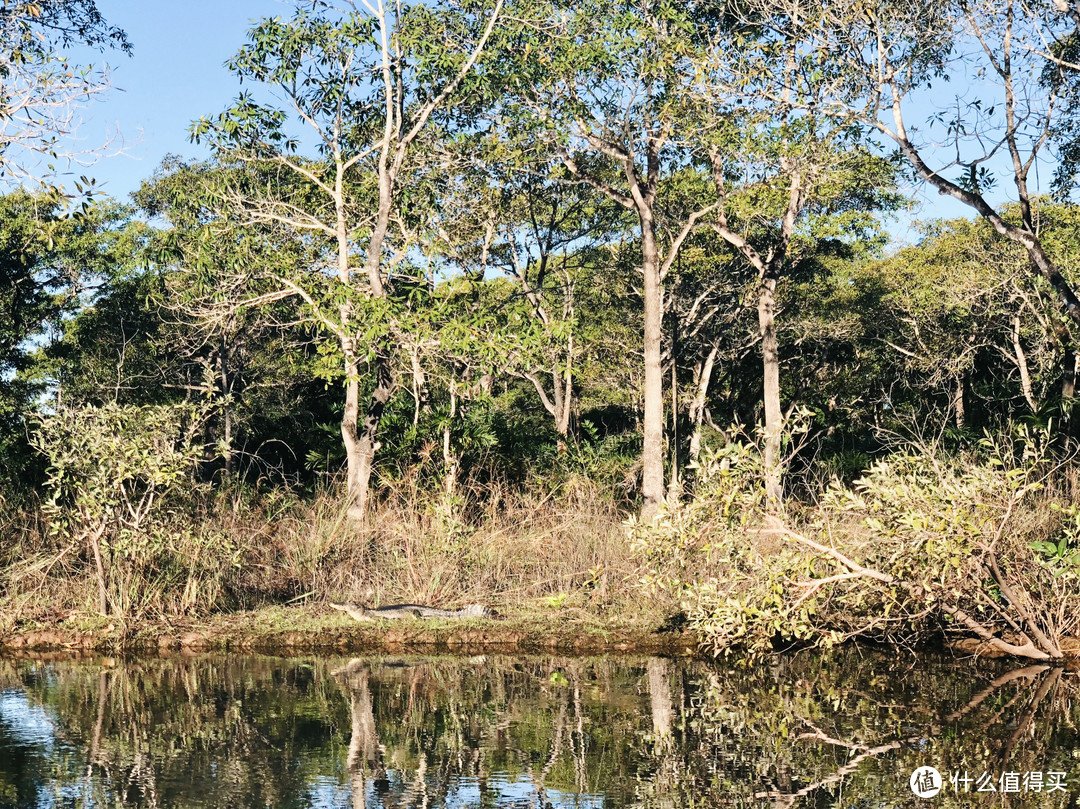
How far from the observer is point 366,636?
10484 millimetres

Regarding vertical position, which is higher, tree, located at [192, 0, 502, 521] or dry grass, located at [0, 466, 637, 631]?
tree, located at [192, 0, 502, 521]

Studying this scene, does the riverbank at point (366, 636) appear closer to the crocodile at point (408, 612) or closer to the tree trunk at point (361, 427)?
the crocodile at point (408, 612)

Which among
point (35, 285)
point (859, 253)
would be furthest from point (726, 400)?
point (35, 285)

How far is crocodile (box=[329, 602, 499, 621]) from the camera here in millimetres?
10711

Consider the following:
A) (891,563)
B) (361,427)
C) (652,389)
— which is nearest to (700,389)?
(652,389)

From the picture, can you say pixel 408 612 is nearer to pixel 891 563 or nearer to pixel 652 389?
pixel 891 563

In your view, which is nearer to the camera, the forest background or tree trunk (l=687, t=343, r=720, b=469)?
the forest background

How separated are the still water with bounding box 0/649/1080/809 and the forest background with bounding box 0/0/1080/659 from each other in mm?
884

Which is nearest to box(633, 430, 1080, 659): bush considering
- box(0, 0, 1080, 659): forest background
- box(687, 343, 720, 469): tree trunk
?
box(0, 0, 1080, 659): forest background

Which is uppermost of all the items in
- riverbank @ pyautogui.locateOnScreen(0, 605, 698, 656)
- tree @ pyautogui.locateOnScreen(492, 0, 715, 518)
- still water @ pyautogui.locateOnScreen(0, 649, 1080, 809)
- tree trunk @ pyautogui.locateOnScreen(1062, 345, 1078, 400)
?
tree @ pyautogui.locateOnScreen(492, 0, 715, 518)

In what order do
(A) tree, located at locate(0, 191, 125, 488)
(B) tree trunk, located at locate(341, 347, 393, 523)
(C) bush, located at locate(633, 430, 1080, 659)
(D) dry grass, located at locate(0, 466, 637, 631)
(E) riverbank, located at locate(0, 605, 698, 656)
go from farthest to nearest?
(A) tree, located at locate(0, 191, 125, 488) → (B) tree trunk, located at locate(341, 347, 393, 523) → (D) dry grass, located at locate(0, 466, 637, 631) → (E) riverbank, located at locate(0, 605, 698, 656) → (C) bush, located at locate(633, 430, 1080, 659)

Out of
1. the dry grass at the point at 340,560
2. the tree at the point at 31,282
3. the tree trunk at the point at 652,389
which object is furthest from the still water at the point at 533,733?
the tree at the point at 31,282

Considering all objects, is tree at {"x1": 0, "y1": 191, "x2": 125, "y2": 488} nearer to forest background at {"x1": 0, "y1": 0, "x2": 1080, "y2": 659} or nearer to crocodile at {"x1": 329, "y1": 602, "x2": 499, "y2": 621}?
forest background at {"x1": 0, "y1": 0, "x2": 1080, "y2": 659}

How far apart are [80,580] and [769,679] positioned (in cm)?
669
